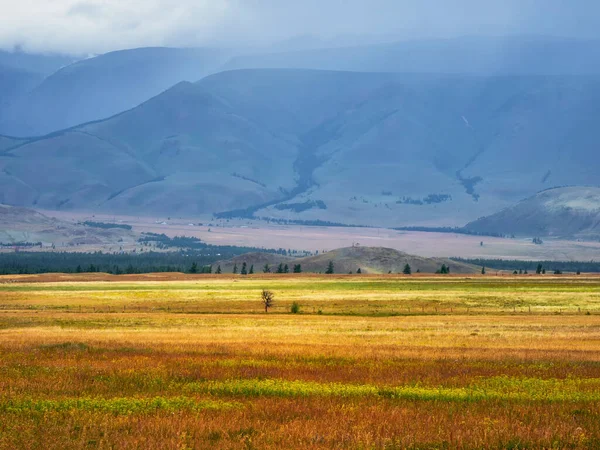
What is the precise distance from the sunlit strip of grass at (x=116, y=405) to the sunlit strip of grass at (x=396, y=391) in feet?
6.85

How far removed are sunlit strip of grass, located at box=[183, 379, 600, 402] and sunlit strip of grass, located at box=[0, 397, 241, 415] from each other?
209 centimetres

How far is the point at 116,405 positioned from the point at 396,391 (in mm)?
7951

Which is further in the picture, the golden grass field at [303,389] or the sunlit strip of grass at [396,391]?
the sunlit strip of grass at [396,391]

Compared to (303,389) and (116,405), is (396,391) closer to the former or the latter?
(303,389)

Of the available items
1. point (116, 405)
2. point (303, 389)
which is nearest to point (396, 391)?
point (303, 389)

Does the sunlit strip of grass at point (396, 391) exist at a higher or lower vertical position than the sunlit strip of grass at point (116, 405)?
higher

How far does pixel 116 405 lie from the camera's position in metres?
21.4

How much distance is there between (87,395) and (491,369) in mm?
14522

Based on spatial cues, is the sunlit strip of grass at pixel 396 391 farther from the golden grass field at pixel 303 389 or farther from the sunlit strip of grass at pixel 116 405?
the sunlit strip of grass at pixel 116 405

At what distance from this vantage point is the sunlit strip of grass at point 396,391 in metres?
23.5

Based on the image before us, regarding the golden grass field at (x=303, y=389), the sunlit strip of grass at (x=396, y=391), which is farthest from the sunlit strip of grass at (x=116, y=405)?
the sunlit strip of grass at (x=396, y=391)

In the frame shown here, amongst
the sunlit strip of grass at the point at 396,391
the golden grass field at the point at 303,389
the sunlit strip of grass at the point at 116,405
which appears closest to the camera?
the golden grass field at the point at 303,389

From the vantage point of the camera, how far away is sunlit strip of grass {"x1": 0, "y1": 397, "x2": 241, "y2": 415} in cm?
2077

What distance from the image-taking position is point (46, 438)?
17.4 meters
